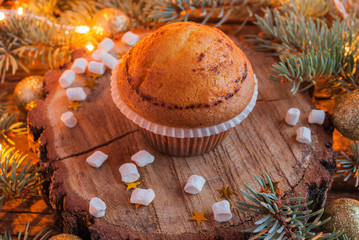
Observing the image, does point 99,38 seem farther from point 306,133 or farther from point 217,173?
point 306,133

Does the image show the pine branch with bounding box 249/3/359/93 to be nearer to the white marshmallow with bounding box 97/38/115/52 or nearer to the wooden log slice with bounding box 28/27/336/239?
the wooden log slice with bounding box 28/27/336/239

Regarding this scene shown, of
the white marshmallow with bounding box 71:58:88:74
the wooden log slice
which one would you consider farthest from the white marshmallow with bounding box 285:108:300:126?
the white marshmallow with bounding box 71:58:88:74

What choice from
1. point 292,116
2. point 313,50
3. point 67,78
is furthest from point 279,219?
point 67,78

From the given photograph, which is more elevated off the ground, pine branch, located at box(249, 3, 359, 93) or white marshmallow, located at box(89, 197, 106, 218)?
pine branch, located at box(249, 3, 359, 93)

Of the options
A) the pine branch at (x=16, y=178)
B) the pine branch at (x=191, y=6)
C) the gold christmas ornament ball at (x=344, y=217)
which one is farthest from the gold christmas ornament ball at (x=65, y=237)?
the pine branch at (x=191, y=6)

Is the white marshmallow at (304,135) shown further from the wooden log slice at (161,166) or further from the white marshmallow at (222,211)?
the white marshmallow at (222,211)

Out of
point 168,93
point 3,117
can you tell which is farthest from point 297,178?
point 3,117

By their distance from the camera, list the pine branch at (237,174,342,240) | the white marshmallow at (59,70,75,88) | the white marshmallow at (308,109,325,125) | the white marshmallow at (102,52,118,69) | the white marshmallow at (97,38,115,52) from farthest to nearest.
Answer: the white marshmallow at (97,38,115,52), the white marshmallow at (102,52,118,69), the white marshmallow at (59,70,75,88), the white marshmallow at (308,109,325,125), the pine branch at (237,174,342,240)

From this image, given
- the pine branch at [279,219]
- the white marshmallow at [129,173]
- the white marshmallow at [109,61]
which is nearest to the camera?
the pine branch at [279,219]
